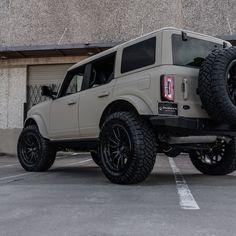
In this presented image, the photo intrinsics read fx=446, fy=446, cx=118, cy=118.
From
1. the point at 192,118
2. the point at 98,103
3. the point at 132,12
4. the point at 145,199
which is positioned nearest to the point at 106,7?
the point at 132,12

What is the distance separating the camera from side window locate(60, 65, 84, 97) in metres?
7.69

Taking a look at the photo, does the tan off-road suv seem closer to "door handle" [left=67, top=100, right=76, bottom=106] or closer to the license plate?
the license plate

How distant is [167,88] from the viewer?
18.2 feet

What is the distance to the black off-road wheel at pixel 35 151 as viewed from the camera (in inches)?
321

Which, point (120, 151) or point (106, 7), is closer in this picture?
point (120, 151)

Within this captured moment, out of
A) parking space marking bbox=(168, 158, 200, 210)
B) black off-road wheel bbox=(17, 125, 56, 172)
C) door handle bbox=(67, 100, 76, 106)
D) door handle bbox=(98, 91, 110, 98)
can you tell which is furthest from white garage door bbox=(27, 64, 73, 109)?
parking space marking bbox=(168, 158, 200, 210)

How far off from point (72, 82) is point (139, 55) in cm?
221

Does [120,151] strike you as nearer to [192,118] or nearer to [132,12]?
[192,118]

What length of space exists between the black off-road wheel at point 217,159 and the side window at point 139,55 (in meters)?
1.81

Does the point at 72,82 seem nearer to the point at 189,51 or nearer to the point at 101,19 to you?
the point at 189,51

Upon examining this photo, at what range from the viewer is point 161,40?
585 centimetres

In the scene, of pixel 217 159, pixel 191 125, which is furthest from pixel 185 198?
pixel 217 159

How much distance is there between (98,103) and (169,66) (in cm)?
150

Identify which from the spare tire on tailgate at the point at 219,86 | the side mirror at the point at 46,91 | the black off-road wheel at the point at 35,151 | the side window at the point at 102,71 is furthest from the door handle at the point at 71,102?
the spare tire on tailgate at the point at 219,86
